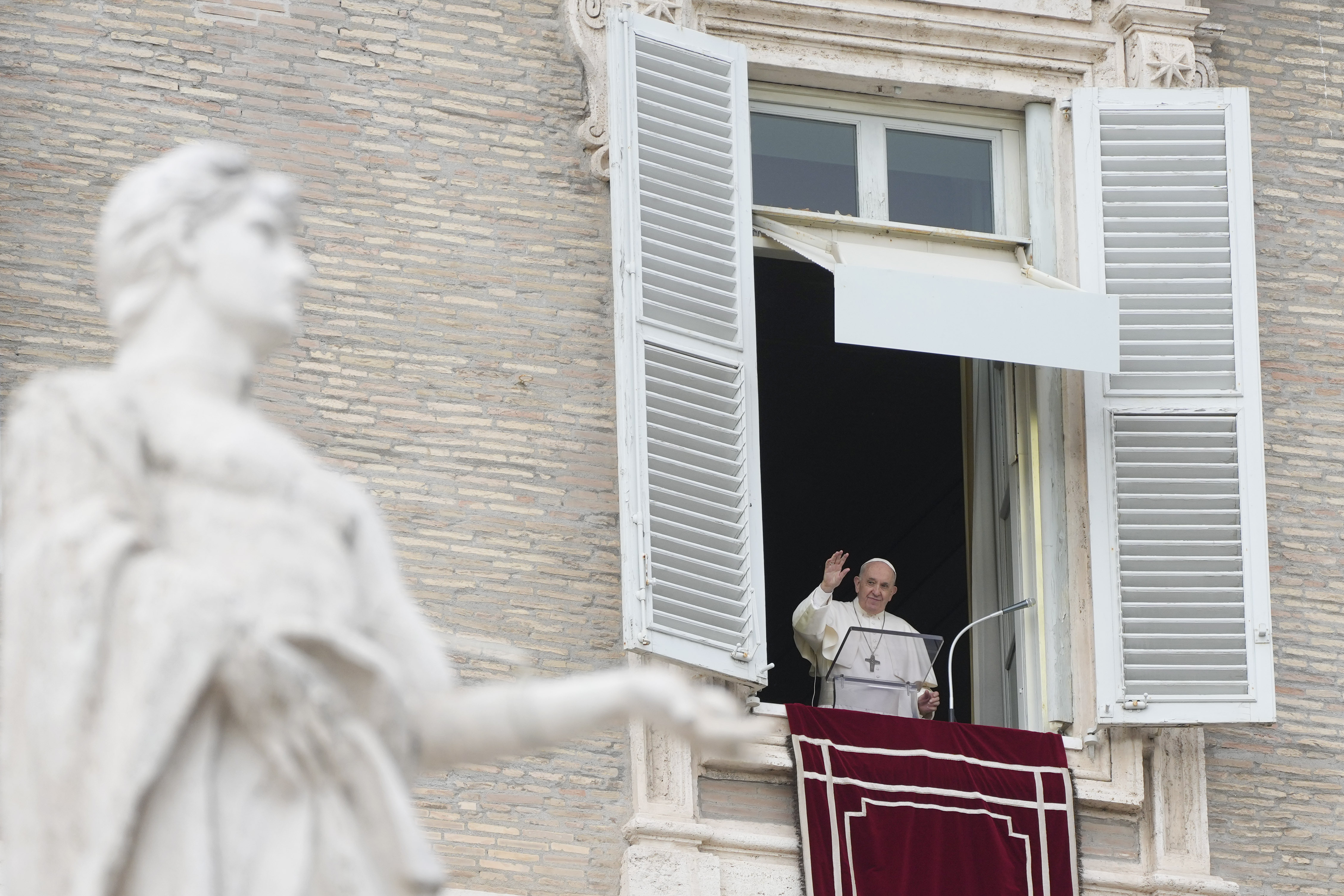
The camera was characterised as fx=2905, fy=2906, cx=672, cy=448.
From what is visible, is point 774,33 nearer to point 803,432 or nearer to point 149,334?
point 803,432

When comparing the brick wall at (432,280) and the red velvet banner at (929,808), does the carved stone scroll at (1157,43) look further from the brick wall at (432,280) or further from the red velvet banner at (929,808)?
the red velvet banner at (929,808)

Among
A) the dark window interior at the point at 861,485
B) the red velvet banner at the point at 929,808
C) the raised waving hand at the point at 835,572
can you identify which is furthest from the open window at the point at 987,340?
the dark window interior at the point at 861,485

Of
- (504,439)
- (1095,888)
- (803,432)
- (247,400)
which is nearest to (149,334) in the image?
(247,400)

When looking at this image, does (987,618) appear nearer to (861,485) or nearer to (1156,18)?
(1156,18)

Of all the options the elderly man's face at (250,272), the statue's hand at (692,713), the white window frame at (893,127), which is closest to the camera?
the statue's hand at (692,713)

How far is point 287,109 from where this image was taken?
32.6 ft

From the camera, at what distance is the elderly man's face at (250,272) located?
12.5 feet

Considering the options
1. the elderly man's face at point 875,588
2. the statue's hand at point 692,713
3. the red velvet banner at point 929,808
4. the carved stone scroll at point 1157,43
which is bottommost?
the red velvet banner at point 929,808

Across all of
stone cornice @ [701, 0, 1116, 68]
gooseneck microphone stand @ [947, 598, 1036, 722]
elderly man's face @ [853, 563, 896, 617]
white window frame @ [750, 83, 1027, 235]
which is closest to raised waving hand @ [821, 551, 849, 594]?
elderly man's face @ [853, 563, 896, 617]

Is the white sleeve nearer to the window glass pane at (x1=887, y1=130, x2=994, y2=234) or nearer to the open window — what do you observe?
the open window

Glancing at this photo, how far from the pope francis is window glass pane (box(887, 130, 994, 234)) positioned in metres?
1.29

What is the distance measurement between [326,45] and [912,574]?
19.9ft

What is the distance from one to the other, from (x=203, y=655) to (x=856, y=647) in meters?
7.00

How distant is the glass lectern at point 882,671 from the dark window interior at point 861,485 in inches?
167
